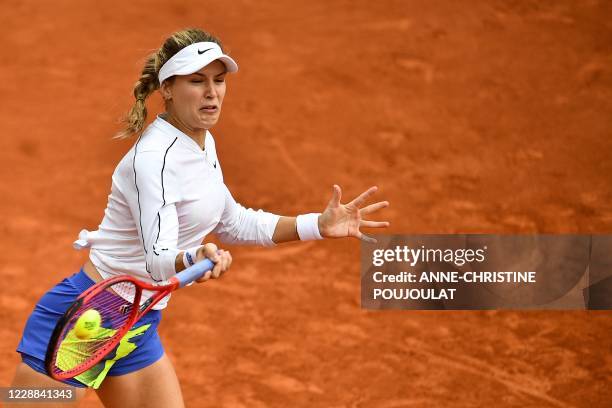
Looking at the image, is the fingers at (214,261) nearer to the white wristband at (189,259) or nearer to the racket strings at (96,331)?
the white wristband at (189,259)

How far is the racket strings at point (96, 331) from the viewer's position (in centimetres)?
337

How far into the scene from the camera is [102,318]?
3.49 meters

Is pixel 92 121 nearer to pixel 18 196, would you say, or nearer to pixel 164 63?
pixel 18 196

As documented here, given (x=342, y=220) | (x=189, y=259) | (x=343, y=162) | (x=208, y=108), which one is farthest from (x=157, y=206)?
(x=343, y=162)

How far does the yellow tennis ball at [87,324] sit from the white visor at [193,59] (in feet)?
2.56

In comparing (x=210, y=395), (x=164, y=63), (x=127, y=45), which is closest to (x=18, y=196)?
(x=127, y=45)

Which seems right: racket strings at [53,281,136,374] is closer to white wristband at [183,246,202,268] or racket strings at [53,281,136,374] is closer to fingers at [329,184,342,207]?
white wristband at [183,246,202,268]

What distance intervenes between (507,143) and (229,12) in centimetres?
212

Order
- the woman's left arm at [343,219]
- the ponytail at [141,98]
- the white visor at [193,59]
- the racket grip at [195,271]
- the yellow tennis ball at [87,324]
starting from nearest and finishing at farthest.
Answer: the racket grip at [195,271] → the yellow tennis ball at [87,324] → the white visor at [193,59] → the ponytail at [141,98] → the woman's left arm at [343,219]

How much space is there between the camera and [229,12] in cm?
762

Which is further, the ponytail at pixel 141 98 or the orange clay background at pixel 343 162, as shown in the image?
the orange clay background at pixel 343 162

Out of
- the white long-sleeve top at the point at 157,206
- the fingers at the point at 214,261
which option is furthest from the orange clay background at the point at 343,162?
the fingers at the point at 214,261

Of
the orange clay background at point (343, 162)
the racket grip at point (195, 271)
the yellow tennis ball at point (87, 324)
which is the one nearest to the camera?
the racket grip at point (195, 271)

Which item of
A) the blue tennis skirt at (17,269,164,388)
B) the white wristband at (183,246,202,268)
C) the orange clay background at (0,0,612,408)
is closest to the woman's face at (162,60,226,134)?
the white wristband at (183,246,202,268)
